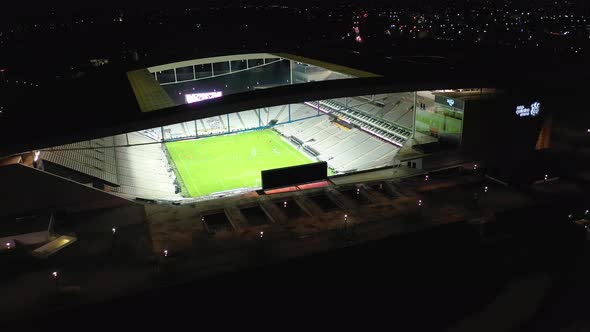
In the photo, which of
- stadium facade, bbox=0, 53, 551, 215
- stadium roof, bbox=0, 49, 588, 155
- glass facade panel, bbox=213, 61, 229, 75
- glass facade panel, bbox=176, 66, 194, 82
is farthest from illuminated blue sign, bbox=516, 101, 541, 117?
glass facade panel, bbox=176, 66, 194, 82

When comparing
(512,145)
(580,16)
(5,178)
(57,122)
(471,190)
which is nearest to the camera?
(5,178)

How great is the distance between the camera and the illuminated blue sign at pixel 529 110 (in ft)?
54.7

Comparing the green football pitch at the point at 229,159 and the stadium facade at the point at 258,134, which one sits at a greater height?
the stadium facade at the point at 258,134

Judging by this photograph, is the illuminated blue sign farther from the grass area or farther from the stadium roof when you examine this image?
the grass area

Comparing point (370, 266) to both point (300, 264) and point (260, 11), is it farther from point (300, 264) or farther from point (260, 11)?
point (260, 11)

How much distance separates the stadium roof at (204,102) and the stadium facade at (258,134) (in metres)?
0.07

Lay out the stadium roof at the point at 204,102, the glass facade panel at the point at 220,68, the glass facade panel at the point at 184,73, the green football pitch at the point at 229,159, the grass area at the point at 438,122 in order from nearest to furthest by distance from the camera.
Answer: the stadium roof at the point at 204,102
the grass area at the point at 438,122
the green football pitch at the point at 229,159
the glass facade panel at the point at 184,73
the glass facade panel at the point at 220,68

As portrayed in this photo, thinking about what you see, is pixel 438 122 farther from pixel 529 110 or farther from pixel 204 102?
pixel 204 102

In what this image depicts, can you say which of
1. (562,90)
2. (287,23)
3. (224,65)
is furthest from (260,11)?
(562,90)

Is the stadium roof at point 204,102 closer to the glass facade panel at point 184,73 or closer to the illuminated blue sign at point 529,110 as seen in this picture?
the illuminated blue sign at point 529,110

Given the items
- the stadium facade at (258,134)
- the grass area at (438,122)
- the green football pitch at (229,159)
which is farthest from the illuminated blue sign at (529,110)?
the green football pitch at (229,159)

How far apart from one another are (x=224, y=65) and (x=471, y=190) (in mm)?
15142

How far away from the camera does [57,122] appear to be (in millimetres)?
12906

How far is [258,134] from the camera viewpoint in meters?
26.9
